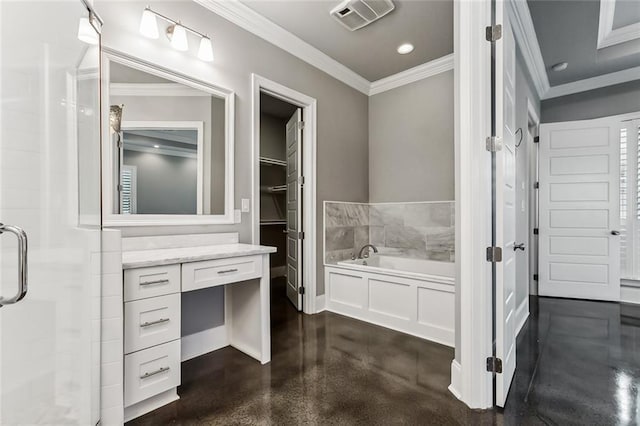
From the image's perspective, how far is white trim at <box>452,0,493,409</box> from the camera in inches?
64.7

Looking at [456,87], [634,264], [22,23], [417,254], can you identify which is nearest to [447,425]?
[456,87]

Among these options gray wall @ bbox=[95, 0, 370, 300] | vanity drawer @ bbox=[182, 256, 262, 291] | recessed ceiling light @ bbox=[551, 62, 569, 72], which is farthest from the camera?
recessed ceiling light @ bbox=[551, 62, 569, 72]

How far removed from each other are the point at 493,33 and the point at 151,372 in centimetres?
267

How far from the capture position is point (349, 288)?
3.19 meters

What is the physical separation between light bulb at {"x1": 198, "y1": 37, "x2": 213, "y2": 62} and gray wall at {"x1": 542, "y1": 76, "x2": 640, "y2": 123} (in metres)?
4.67

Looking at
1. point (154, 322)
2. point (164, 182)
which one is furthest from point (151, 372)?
point (164, 182)

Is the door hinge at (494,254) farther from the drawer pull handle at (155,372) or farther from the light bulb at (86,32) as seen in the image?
the light bulb at (86,32)

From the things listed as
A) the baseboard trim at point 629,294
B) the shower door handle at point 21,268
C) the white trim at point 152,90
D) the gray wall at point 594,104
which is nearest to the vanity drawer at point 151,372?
the shower door handle at point 21,268

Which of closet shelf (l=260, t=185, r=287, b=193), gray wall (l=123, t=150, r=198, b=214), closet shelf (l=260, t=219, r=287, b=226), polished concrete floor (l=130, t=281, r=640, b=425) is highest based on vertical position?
closet shelf (l=260, t=185, r=287, b=193)

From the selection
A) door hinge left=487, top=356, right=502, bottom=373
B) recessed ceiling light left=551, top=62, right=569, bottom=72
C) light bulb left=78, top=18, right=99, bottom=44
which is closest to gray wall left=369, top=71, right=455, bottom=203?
recessed ceiling light left=551, top=62, right=569, bottom=72

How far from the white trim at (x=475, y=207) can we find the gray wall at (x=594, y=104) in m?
3.61

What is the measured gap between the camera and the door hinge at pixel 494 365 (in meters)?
1.66

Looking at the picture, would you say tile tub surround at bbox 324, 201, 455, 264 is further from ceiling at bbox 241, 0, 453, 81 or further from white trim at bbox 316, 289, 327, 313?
ceiling at bbox 241, 0, 453, 81

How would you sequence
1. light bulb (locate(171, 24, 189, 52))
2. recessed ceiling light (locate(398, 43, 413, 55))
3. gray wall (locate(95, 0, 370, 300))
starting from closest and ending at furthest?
1. gray wall (locate(95, 0, 370, 300))
2. light bulb (locate(171, 24, 189, 52))
3. recessed ceiling light (locate(398, 43, 413, 55))
